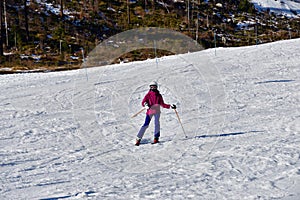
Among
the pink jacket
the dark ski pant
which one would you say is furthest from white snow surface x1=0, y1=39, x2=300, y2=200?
the pink jacket

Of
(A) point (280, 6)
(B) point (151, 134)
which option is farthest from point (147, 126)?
(A) point (280, 6)

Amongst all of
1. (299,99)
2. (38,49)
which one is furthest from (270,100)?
(38,49)

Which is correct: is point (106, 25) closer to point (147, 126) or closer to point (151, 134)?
point (151, 134)

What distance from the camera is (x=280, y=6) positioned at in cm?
6384

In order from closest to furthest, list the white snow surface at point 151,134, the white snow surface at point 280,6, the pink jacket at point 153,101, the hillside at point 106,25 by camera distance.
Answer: the white snow surface at point 151,134 < the pink jacket at point 153,101 < the hillside at point 106,25 < the white snow surface at point 280,6

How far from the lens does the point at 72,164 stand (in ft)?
29.8

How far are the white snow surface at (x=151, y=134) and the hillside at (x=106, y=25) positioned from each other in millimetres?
9170

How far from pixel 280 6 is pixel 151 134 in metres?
57.8

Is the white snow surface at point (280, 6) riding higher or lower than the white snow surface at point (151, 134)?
higher

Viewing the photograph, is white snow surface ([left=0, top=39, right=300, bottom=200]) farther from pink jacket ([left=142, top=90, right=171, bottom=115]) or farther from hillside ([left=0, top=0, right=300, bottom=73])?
hillside ([left=0, top=0, right=300, bottom=73])

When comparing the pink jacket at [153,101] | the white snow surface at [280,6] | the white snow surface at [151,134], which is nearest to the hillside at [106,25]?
the white snow surface at [280,6]

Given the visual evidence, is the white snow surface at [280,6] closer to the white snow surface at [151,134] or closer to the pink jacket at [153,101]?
the white snow surface at [151,134]

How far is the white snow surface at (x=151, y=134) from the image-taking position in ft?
24.8

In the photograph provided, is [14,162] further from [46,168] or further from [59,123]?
[59,123]
